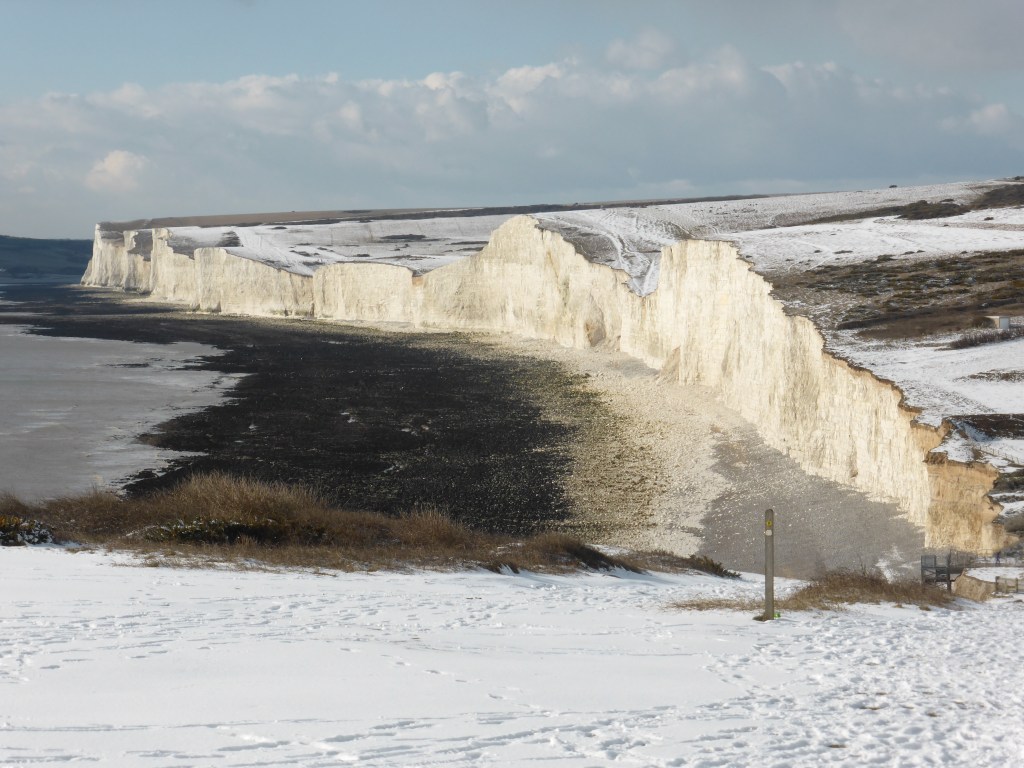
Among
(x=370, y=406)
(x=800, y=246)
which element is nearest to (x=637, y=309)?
(x=800, y=246)

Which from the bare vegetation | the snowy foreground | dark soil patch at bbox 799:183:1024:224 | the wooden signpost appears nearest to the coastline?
the bare vegetation

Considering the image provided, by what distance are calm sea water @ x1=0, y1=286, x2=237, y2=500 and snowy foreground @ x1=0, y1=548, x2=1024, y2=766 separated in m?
13.9

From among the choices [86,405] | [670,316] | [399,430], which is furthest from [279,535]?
[670,316]

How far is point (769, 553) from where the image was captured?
35.8 ft

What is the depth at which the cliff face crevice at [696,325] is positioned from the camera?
66.3ft

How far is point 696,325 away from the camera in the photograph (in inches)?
1507

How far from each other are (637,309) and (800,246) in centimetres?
875

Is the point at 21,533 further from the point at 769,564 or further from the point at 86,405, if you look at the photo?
the point at 86,405

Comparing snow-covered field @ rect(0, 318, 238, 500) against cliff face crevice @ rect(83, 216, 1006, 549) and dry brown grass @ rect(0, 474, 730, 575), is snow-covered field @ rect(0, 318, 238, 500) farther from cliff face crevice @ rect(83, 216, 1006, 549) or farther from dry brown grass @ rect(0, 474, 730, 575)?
cliff face crevice @ rect(83, 216, 1006, 549)

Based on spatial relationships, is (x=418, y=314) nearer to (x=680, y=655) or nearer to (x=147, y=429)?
(x=147, y=429)

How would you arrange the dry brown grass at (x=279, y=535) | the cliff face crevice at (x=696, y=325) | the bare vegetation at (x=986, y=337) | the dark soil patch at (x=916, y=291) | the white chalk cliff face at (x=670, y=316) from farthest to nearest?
the dark soil patch at (x=916, y=291) → the bare vegetation at (x=986, y=337) → the white chalk cliff face at (x=670, y=316) → the cliff face crevice at (x=696, y=325) → the dry brown grass at (x=279, y=535)

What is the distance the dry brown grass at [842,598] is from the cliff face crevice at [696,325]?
3907mm

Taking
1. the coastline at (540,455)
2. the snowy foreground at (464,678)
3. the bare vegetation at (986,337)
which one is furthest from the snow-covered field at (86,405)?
the bare vegetation at (986,337)

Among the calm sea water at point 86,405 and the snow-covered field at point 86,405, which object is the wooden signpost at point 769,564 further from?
the calm sea water at point 86,405
